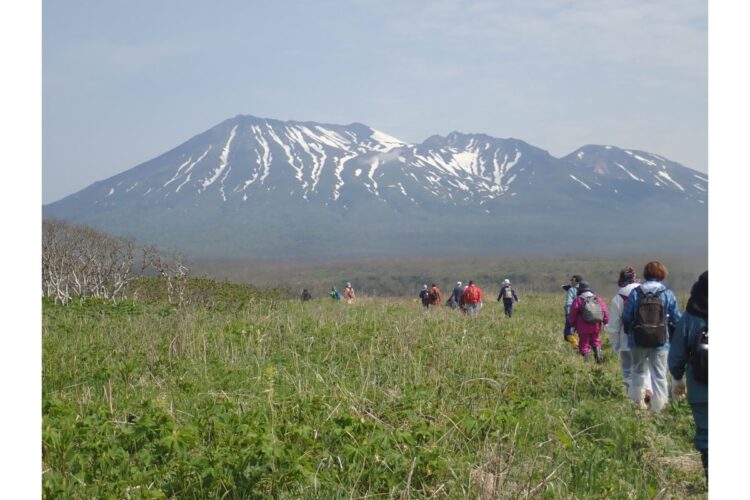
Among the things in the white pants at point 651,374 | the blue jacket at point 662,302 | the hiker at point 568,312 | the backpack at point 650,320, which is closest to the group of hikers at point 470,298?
the hiker at point 568,312

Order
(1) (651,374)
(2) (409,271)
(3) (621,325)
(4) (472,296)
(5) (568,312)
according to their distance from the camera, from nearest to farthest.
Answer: (1) (651,374) < (3) (621,325) < (5) (568,312) < (4) (472,296) < (2) (409,271)

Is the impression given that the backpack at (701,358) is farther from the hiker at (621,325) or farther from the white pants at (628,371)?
the hiker at (621,325)

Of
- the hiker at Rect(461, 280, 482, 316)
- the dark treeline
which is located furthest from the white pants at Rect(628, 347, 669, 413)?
the dark treeline

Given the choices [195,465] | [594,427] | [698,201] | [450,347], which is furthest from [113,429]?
[698,201]

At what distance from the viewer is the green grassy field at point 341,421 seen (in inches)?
203

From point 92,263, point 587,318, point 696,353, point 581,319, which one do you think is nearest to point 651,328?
point 696,353

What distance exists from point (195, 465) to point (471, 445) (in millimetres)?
2146

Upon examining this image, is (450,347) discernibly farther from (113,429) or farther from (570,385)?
(113,429)

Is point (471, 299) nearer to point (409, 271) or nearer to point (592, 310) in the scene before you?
point (592, 310)

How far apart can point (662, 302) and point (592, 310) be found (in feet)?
11.5

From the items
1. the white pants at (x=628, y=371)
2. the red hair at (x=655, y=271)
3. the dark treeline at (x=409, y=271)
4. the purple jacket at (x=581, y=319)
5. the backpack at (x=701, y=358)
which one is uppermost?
the red hair at (x=655, y=271)

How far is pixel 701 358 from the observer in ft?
18.3

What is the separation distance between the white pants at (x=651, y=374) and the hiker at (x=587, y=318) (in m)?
3.10

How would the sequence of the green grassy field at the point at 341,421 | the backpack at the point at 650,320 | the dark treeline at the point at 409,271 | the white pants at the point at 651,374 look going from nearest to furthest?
the green grassy field at the point at 341,421 → the backpack at the point at 650,320 → the white pants at the point at 651,374 → the dark treeline at the point at 409,271
